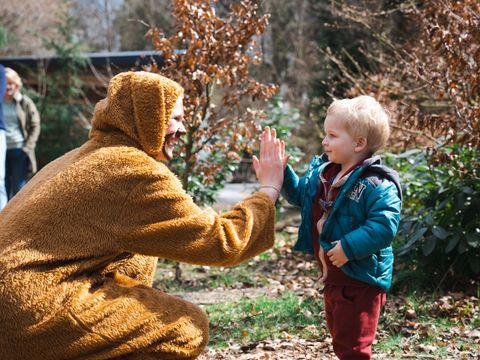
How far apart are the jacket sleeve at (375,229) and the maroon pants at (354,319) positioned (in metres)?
0.26

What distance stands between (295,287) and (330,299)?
2942 mm

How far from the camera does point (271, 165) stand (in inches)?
124

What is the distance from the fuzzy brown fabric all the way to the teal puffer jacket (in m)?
0.37

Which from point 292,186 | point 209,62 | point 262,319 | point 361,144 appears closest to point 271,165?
point 292,186

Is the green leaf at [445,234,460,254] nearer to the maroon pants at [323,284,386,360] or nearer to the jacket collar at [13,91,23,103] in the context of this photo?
the maroon pants at [323,284,386,360]

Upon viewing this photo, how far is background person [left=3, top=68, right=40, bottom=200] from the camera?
8430 mm

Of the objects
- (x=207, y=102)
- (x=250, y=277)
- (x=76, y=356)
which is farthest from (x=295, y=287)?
(x=76, y=356)

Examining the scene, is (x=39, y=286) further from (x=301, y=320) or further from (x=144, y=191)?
(x=301, y=320)

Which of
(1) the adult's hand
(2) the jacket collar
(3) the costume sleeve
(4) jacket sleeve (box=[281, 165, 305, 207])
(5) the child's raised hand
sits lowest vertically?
(3) the costume sleeve

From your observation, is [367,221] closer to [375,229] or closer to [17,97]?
[375,229]

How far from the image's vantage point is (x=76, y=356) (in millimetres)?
2766

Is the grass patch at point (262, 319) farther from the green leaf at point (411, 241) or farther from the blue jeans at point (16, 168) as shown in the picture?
the blue jeans at point (16, 168)

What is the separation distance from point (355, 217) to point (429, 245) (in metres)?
2.47

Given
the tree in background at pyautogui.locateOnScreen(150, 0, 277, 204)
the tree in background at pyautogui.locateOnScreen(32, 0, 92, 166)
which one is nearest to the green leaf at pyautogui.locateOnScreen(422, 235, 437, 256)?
the tree in background at pyautogui.locateOnScreen(150, 0, 277, 204)
